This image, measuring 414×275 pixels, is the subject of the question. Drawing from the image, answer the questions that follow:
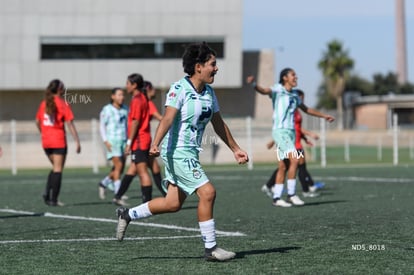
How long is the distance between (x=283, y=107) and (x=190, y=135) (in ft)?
19.5

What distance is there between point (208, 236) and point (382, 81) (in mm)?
110650


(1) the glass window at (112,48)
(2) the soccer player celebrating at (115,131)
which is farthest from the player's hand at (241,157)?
(1) the glass window at (112,48)

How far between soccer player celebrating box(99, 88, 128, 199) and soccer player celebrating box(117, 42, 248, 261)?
8385 millimetres

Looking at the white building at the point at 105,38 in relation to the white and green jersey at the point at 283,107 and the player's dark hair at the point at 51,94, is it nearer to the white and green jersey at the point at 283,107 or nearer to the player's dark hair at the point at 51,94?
the player's dark hair at the point at 51,94

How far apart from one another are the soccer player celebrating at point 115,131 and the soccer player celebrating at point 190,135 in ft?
27.5

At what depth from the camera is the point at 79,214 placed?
45.2 feet

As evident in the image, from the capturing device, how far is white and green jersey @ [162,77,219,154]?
8552 mm

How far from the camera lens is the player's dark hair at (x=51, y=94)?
49.8 feet

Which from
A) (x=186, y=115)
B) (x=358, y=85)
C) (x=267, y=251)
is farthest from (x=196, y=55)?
(x=358, y=85)

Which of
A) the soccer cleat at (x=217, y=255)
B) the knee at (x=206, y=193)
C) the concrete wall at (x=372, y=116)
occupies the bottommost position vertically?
the soccer cleat at (x=217, y=255)

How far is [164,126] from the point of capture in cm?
843

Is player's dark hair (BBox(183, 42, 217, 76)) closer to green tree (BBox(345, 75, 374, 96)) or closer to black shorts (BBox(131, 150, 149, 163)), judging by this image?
black shorts (BBox(131, 150, 149, 163))

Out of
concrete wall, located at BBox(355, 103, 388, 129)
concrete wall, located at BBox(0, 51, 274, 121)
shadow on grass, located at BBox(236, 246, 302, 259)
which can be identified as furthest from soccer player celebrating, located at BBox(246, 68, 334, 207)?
concrete wall, located at BBox(355, 103, 388, 129)

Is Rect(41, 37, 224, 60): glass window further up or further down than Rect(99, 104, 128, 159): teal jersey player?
further up
